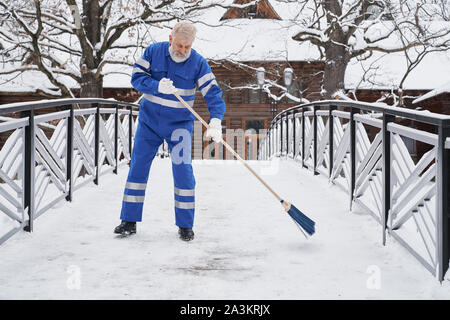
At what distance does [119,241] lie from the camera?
454 centimetres

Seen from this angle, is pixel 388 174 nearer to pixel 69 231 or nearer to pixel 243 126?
pixel 69 231

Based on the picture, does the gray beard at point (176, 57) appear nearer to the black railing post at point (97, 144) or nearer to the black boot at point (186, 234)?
the black boot at point (186, 234)

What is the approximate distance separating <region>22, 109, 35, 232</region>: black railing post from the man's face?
1.22 m

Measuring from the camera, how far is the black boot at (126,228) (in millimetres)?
4656

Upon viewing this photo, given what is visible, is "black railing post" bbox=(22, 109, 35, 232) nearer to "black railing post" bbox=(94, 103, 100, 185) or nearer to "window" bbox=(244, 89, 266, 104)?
"black railing post" bbox=(94, 103, 100, 185)

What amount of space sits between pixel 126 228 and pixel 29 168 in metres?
0.88

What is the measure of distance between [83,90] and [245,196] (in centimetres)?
948

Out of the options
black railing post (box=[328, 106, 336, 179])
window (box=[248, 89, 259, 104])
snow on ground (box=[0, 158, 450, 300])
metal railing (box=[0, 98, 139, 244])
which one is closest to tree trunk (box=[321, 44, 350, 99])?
window (box=[248, 89, 259, 104])

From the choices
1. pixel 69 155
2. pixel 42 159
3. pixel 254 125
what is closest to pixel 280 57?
pixel 254 125

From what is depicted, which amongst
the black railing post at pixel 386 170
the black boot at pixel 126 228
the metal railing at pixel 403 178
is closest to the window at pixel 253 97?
the metal railing at pixel 403 178

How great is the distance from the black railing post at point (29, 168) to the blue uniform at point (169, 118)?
0.73 metres

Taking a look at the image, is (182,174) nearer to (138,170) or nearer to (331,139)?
(138,170)
